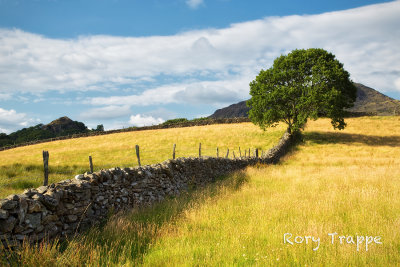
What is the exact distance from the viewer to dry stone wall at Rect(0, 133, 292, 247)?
13.5 feet

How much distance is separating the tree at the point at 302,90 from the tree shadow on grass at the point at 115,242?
25.6 metres

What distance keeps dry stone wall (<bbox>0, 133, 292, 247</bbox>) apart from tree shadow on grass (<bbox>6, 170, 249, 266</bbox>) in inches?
13.4

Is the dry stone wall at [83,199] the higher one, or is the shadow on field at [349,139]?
the dry stone wall at [83,199]

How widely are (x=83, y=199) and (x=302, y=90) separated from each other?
2913 centimetres

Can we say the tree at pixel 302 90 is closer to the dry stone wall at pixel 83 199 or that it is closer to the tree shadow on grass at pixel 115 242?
the dry stone wall at pixel 83 199

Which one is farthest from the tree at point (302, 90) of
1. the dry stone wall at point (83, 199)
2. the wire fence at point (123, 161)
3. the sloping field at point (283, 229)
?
the dry stone wall at point (83, 199)

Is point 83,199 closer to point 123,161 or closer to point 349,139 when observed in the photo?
point 123,161

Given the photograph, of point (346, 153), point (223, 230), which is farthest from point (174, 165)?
point (346, 153)

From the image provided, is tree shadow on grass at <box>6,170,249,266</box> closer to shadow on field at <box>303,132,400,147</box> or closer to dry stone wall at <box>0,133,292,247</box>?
dry stone wall at <box>0,133,292,247</box>

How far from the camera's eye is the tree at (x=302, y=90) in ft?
93.0

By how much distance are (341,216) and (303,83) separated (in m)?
27.7

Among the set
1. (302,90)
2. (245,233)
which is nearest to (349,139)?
(302,90)

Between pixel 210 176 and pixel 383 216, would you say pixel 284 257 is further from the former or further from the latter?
pixel 210 176

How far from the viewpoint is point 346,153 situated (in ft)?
82.0
